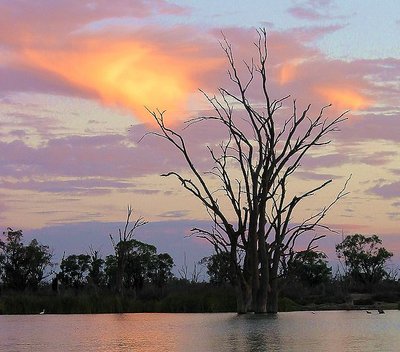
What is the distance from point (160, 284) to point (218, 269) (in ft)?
10.8

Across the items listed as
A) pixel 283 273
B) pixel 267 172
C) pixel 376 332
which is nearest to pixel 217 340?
pixel 376 332

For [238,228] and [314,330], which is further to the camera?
[238,228]

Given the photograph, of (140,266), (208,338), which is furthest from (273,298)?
(140,266)

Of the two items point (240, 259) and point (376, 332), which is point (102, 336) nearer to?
point (376, 332)

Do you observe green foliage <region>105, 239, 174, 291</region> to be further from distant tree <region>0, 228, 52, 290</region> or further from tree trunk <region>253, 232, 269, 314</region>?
tree trunk <region>253, 232, 269, 314</region>

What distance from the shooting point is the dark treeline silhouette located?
28.3m

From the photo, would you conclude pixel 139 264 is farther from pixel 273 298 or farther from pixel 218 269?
pixel 273 298

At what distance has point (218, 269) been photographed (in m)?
44.4

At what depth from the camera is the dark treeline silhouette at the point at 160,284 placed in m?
28.3

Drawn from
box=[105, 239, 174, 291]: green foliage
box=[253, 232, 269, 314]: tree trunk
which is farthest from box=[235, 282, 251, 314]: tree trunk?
box=[105, 239, 174, 291]: green foliage

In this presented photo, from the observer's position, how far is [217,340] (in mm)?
13023

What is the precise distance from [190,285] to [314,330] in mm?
19320

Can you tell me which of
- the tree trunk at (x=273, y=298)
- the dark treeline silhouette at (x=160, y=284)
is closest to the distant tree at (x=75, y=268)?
the dark treeline silhouette at (x=160, y=284)

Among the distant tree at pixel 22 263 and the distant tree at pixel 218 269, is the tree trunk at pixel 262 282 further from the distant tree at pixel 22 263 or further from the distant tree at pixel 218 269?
the distant tree at pixel 22 263
